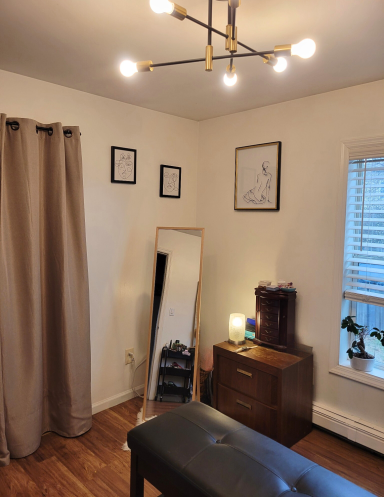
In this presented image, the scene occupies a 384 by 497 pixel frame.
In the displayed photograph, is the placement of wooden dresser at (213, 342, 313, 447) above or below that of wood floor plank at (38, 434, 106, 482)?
above

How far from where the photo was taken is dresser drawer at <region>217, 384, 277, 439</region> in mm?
2461

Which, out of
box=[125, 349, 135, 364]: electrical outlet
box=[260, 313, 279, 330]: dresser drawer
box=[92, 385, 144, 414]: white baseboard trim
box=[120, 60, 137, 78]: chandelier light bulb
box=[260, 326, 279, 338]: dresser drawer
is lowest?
box=[92, 385, 144, 414]: white baseboard trim

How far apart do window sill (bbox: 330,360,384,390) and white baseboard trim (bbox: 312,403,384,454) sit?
0.28 m

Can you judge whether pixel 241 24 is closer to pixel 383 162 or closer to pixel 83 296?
pixel 383 162

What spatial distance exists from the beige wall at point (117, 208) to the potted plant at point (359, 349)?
1.67 metres

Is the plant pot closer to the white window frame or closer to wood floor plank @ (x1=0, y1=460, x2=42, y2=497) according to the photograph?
the white window frame

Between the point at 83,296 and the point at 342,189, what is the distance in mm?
1984

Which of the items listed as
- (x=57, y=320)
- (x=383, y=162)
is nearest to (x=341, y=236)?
(x=383, y=162)

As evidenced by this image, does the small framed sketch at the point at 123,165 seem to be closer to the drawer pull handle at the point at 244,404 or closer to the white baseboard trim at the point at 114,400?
the white baseboard trim at the point at 114,400

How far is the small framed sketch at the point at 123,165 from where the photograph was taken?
9.66 ft

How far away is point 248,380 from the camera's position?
2582 mm

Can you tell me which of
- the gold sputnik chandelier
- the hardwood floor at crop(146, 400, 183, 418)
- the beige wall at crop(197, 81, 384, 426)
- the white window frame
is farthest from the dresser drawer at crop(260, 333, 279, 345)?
the gold sputnik chandelier

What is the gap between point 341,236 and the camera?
8.54 ft

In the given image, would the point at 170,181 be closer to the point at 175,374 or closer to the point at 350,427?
the point at 175,374
